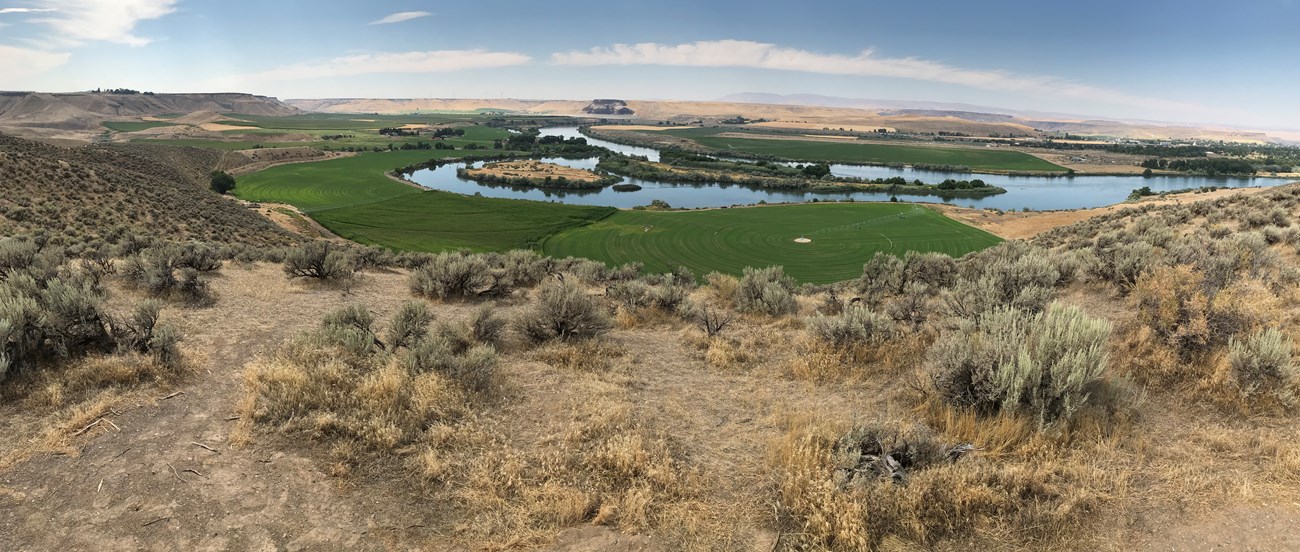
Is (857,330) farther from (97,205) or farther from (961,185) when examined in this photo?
(961,185)

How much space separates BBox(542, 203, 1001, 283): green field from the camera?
1821 inches

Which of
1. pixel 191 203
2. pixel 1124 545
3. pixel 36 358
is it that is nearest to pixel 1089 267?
pixel 1124 545

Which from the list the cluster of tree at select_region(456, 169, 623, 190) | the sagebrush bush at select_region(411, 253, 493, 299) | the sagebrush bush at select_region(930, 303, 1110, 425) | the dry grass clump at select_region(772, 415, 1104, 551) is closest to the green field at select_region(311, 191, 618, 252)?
the cluster of tree at select_region(456, 169, 623, 190)

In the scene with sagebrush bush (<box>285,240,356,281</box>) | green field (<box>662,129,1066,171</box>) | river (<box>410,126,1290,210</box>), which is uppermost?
green field (<box>662,129,1066,171</box>)

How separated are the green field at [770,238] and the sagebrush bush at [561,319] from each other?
1318 inches

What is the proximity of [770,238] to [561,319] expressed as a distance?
158 feet

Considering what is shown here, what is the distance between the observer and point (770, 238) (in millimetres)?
55188

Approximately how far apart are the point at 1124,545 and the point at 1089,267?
832 centimetres

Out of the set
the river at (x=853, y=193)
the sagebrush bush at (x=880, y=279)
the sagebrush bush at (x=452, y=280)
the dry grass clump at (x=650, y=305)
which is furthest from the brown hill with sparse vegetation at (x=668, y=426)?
the river at (x=853, y=193)

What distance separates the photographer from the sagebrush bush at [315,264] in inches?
515

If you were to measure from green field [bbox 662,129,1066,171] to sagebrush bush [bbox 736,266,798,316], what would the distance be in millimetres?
148142

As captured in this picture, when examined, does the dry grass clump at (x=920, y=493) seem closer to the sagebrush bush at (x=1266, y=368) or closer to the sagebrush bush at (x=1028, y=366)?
the sagebrush bush at (x=1028, y=366)

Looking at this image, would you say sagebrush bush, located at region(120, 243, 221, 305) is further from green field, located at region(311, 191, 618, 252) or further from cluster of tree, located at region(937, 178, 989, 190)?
cluster of tree, located at region(937, 178, 989, 190)

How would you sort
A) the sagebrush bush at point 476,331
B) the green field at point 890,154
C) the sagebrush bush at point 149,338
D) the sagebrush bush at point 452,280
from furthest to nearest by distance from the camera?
the green field at point 890,154 < the sagebrush bush at point 452,280 < the sagebrush bush at point 476,331 < the sagebrush bush at point 149,338
